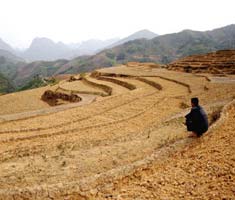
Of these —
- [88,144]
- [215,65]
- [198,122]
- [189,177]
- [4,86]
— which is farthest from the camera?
[4,86]

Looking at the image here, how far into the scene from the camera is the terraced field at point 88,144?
8141 mm

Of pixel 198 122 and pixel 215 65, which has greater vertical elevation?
pixel 215 65

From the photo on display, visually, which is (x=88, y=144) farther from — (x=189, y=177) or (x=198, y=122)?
(x=189, y=177)

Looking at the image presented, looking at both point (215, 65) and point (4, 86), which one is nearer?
point (215, 65)

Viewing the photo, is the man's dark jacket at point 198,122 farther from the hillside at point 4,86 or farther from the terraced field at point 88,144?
the hillside at point 4,86

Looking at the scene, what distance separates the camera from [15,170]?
1065cm

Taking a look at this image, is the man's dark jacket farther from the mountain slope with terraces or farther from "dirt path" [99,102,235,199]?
the mountain slope with terraces

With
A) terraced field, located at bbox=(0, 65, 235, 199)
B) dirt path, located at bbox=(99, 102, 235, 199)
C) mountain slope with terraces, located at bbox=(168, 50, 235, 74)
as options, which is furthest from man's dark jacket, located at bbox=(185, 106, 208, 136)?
mountain slope with terraces, located at bbox=(168, 50, 235, 74)

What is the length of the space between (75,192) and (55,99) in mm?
31057

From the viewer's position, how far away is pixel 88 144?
1305cm

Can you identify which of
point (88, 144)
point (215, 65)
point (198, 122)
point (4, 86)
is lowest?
point (4, 86)

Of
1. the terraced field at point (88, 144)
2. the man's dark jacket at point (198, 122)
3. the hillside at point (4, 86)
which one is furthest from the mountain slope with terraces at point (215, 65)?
the hillside at point (4, 86)

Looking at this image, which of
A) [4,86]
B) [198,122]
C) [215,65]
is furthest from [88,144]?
[4,86]

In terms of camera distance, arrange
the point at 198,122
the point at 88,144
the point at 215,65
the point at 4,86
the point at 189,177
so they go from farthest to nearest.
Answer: the point at 4,86 < the point at 215,65 < the point at 88,144 < the point at 198,122 < the point at 189,177
